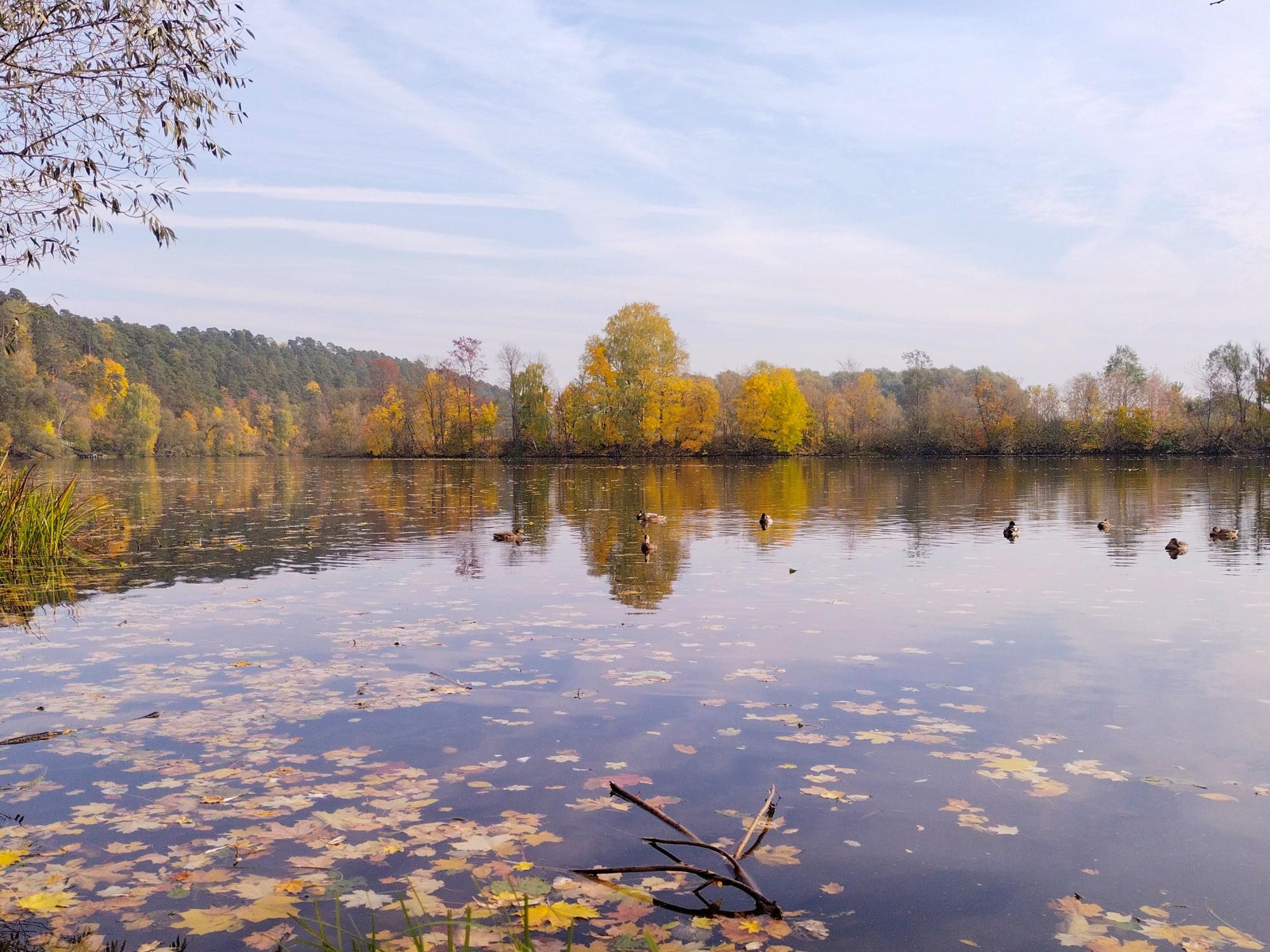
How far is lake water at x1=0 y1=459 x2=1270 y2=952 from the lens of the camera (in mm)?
4836

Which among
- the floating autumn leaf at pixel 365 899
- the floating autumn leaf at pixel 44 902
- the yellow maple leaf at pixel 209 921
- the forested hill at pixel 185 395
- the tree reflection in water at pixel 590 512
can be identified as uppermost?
the forested hill at pixel 185 395

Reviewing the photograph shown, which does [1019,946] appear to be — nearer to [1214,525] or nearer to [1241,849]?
[1241,849]

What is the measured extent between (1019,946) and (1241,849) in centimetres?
211

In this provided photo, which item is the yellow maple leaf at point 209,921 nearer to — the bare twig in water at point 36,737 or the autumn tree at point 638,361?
the bare twig in water at point 36,737

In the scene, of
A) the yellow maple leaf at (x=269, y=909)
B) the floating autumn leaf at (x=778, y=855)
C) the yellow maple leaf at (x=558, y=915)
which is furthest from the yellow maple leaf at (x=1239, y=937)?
the yellow maple leaf at (x=269, y=909)

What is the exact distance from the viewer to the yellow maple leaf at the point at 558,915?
4.58 meters

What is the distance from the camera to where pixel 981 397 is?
96.1 m

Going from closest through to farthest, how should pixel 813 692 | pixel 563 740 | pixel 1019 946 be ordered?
pixel 1019 946 → pixel 563 740 → pixel 813 692

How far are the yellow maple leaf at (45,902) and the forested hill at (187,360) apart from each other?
11247cm

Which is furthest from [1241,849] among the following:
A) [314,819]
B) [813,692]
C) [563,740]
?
[314,819]

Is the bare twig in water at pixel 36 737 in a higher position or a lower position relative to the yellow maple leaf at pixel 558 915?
higher

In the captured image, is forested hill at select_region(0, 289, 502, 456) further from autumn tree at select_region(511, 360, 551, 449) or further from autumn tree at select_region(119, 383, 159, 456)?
autumn tree at select_region(511, 360, 551, 449)

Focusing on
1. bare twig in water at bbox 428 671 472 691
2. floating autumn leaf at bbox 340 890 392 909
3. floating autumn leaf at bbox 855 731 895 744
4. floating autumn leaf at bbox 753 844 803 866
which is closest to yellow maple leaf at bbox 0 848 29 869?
floating autumn leaf at bbox 340 890 392 909

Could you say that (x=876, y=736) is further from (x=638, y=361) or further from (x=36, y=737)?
(x=638, y=361)
